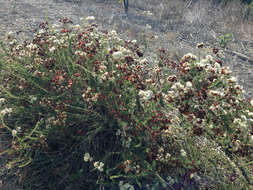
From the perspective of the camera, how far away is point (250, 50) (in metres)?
6.20

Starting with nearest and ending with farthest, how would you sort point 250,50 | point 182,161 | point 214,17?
point 182,161 → point 250,50 → point 214,17

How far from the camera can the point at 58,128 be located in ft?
7.20

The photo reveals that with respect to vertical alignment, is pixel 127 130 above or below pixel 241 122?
below

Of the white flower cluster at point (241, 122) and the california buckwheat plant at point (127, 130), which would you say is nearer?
the white flower cluster at point (241, 122)

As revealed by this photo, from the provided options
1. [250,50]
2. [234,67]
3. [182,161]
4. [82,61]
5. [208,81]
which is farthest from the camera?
[250,50]

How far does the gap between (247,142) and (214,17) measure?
6731mm

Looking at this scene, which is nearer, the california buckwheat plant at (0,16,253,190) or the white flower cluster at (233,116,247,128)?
the white flower cluster at (233,116,247,128)

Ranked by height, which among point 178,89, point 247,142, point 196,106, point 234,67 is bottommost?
point 234,67

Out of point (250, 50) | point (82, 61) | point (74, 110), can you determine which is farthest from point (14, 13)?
point (250, 50)

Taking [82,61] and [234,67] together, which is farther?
[234,67]

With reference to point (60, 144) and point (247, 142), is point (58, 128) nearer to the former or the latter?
point (60, 144)

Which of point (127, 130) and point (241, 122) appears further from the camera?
point (127, 130)

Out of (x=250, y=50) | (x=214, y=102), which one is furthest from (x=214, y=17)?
(x=214, y=102)

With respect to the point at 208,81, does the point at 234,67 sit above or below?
below
